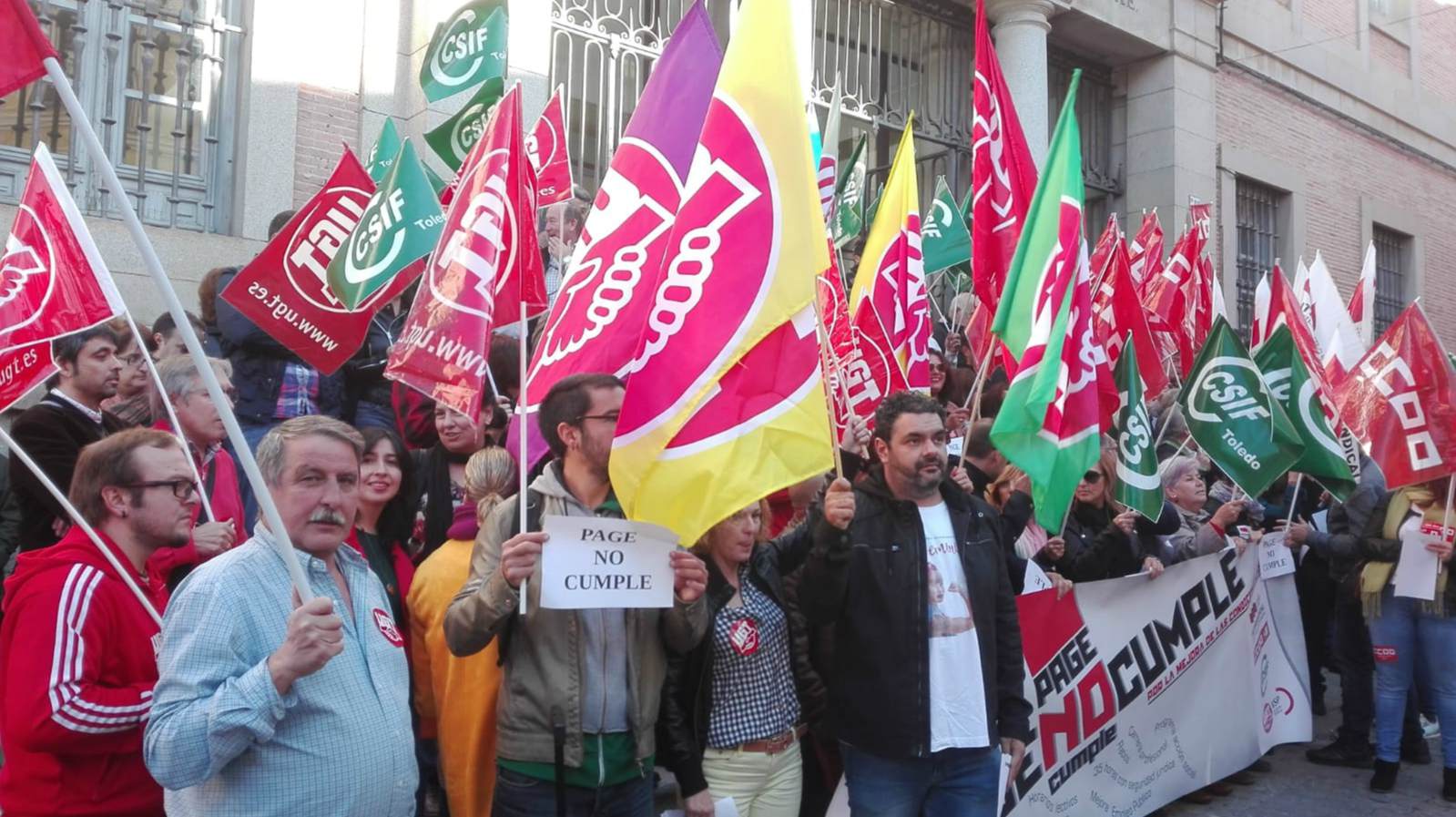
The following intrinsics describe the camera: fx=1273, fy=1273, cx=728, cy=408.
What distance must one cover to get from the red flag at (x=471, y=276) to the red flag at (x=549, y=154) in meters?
2.49

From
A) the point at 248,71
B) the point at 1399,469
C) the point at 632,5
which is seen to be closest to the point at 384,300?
the point at 248,71

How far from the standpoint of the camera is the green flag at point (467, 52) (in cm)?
789

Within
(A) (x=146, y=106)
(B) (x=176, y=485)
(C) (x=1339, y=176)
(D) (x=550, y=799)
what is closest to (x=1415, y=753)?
(D) (x=550, y=799)

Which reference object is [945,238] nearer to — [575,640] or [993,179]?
[993,179]

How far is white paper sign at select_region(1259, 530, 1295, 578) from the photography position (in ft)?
23.7

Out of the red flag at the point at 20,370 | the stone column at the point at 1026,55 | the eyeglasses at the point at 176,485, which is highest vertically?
the stone column at the point at 1026,55

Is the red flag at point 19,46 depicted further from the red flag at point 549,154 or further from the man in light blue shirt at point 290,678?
the red flag at point 549,154

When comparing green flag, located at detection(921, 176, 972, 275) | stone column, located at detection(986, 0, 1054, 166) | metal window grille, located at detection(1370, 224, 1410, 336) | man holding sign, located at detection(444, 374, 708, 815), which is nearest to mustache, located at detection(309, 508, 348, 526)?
man holding sign, located at detection(444, 374, 708, 815)

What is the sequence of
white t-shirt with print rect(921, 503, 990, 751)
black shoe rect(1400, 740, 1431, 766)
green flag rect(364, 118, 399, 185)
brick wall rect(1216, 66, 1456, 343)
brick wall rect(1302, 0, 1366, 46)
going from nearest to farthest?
white t-shirt with print rect(921, 503, 990, 751), green flag rect(364, 118, 399, 185), black shoe rect(1400, 740, 1431, 766), brick wall rect(1216, 66, 1456, 343), brick wall rect(1302, 0, 1366, 46)

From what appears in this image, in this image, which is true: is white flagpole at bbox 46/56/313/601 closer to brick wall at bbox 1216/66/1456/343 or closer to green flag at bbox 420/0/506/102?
green flag at bbox 420/0/506/102

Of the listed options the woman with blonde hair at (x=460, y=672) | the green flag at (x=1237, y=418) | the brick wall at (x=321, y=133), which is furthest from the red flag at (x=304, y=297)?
Result: the green flag at (x=1237, y=418)

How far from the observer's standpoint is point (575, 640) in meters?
3.35

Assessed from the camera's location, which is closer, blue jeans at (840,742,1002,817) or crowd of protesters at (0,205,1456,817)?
crowd of protesters at (0,205,1456,817)

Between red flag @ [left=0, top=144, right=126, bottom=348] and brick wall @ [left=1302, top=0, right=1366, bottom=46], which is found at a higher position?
brick wall @ [left=1302, top=0, right=1366, bottom=46]
